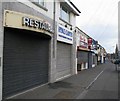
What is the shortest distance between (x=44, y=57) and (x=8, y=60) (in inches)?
173

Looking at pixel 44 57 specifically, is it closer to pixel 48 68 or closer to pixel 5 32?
pixel 48 68

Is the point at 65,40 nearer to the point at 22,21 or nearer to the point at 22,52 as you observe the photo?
the point at 22,52

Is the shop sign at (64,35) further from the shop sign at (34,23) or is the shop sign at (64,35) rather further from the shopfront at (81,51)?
the shopfront at (81,51)

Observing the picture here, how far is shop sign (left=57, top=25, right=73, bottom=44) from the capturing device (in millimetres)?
15680

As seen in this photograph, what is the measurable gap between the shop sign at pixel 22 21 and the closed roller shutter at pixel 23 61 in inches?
14.0

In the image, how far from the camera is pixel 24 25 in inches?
379

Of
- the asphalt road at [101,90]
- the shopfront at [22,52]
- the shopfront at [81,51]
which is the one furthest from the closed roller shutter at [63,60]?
the shopfront at [81,51]

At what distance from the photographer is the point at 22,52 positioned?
10477mm

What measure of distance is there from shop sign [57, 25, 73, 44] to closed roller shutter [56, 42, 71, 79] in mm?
402

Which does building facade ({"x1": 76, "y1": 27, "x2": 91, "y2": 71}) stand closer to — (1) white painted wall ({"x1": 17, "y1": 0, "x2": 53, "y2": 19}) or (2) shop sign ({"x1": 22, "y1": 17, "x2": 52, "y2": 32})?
(1) white painted wall ({"x1": 17, "y1": 0, "x2": 53, "y2": 19})

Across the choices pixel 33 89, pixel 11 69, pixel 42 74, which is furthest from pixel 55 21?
pixel 11 69

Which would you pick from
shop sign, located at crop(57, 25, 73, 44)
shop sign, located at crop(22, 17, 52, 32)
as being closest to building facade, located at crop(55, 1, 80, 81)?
shop sign, located at crop(57, 25, 73, 44)

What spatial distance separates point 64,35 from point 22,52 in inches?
271

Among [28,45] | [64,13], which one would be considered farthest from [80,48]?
[28,45]
